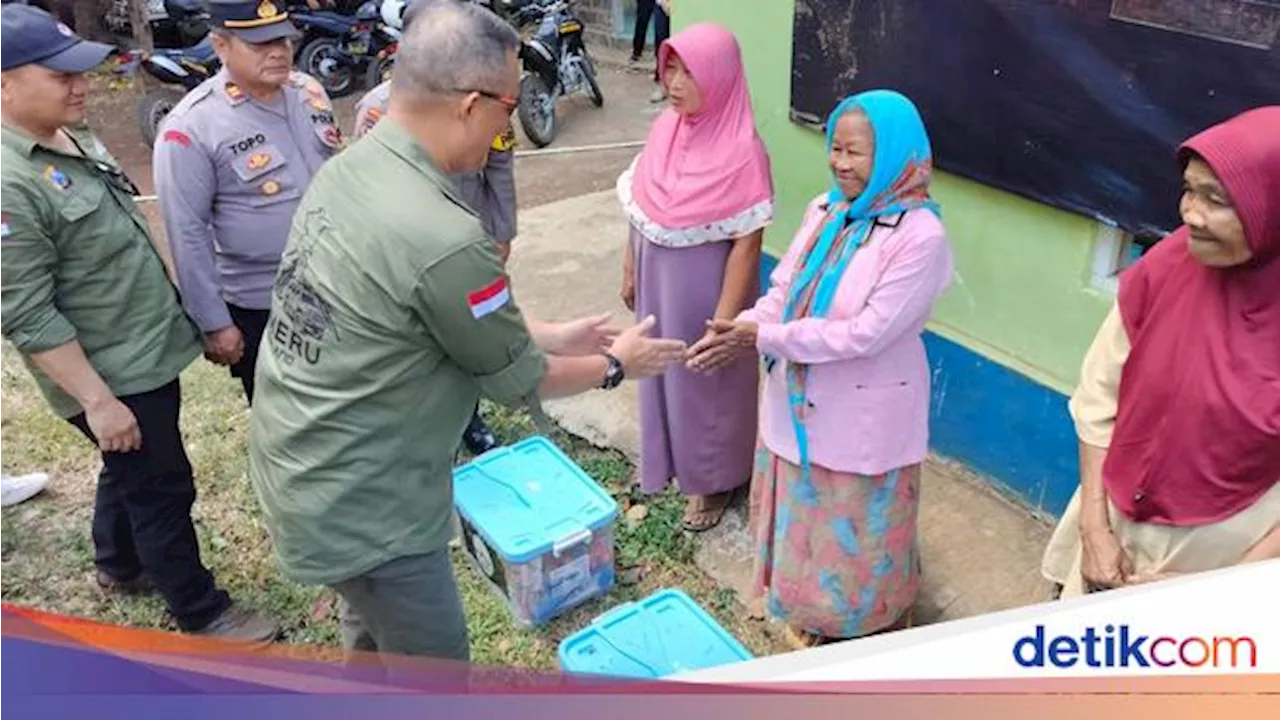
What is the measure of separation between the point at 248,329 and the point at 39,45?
1.06 meters

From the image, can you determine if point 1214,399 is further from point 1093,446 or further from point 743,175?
point 743,175

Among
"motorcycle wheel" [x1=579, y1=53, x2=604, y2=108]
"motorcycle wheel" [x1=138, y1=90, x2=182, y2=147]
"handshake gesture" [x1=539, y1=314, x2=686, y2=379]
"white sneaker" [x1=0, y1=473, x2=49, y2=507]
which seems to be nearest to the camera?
"handshake gesture" [x1=539, y1=314, x2=686, y2=379]

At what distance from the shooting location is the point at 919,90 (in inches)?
133

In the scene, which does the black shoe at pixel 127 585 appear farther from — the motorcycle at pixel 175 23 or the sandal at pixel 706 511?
the motorcycle at pixel 175 23

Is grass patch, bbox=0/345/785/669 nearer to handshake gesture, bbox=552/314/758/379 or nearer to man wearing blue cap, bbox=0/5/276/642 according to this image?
man wearing blue cap, bbox=0/5/276/642

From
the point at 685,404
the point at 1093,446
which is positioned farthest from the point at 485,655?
the point at 1093,446

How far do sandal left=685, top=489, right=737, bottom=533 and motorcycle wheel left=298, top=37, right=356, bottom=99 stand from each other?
670cm

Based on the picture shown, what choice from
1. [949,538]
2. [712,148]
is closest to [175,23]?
[712,148]

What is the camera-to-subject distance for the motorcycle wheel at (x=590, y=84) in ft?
28.0

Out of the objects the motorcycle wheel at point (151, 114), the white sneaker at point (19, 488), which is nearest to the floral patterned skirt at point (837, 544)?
the white sneaker at point (19, 488)

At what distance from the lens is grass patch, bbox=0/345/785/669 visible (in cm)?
319

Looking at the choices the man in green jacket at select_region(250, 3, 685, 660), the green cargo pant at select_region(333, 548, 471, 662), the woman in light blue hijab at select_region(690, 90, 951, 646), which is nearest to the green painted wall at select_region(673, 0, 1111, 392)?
the woman in light blue hijab at select_region(690, 90, 951, 646)

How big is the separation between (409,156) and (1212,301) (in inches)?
57.3

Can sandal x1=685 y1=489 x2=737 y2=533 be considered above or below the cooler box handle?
below
